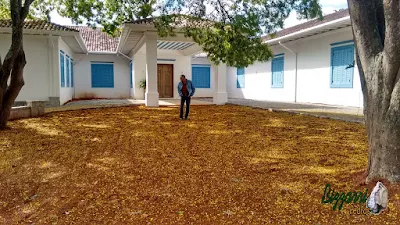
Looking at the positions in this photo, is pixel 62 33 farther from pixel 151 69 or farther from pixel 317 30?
pixel 317 30

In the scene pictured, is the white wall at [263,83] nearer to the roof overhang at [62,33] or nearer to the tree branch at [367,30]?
the roof overhang at [62,33]

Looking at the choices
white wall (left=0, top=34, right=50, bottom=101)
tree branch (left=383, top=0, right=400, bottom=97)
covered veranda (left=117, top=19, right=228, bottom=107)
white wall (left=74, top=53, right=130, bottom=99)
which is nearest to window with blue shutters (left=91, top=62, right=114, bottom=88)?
white wall (left=74, top=53, right=130, bottom=99)

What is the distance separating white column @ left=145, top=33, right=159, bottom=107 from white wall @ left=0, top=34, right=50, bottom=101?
419 cm

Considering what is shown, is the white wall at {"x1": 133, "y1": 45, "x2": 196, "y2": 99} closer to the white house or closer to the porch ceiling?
the white house

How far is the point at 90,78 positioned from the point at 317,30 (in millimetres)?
13646

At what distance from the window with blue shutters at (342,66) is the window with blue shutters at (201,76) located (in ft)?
34.5

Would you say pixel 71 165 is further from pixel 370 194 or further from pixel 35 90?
pixel 35 90

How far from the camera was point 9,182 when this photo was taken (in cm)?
374

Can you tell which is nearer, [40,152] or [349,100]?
[40,152]

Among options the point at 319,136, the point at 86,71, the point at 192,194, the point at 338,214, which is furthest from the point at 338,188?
the point at 86,71

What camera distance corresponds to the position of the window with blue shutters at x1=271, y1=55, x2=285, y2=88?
57.0ft

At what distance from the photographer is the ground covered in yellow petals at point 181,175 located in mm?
2830

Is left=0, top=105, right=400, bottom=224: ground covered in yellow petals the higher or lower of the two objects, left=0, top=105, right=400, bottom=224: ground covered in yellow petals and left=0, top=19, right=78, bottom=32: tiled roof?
the lower

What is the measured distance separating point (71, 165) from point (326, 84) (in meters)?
12.2
